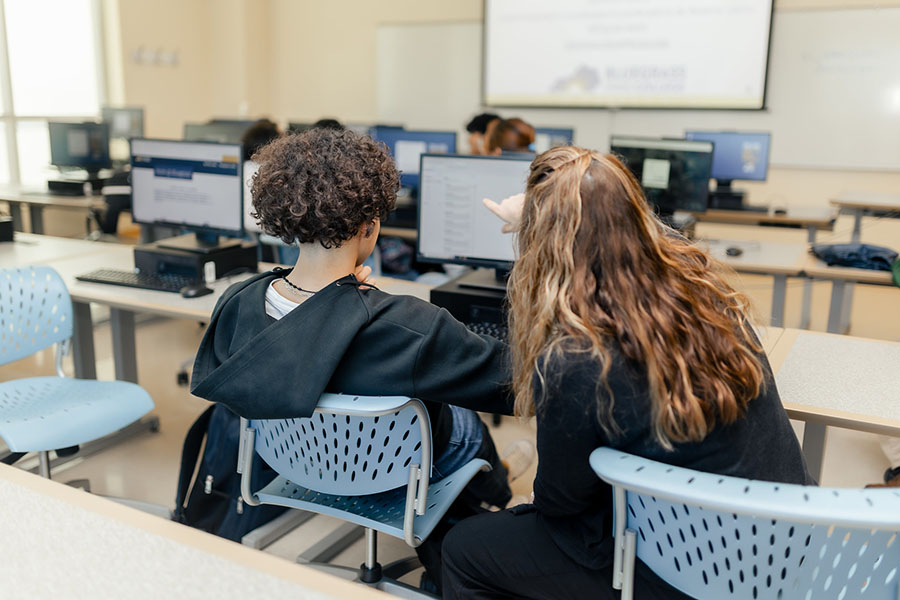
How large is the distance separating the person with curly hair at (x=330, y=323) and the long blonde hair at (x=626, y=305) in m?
0.26

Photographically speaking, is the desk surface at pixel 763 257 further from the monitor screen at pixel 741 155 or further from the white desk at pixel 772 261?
the monitor screen at pixel 741 155

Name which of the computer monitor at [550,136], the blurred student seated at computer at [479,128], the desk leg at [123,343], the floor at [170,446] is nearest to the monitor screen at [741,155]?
the computer monitor at [550,136]

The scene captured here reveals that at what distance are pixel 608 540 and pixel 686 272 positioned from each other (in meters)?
0.43

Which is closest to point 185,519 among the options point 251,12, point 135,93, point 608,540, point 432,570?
point 432,570

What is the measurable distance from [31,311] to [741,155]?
3888mm

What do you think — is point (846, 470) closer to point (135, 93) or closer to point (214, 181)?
point (214, 181)

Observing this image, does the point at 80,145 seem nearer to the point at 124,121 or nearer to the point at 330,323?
the point at 124,121

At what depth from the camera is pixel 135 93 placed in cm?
692

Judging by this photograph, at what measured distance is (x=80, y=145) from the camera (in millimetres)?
5176

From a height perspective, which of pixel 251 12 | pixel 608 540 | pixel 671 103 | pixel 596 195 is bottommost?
pixel 608 540

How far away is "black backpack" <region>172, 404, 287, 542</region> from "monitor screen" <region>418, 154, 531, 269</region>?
815 millimetres

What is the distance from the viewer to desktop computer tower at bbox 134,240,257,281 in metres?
2.51

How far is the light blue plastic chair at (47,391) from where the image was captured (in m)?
1.89

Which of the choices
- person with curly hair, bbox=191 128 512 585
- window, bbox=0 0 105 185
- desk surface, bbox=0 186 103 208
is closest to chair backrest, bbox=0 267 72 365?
person with curly hair, bbox=191 128 512 585
